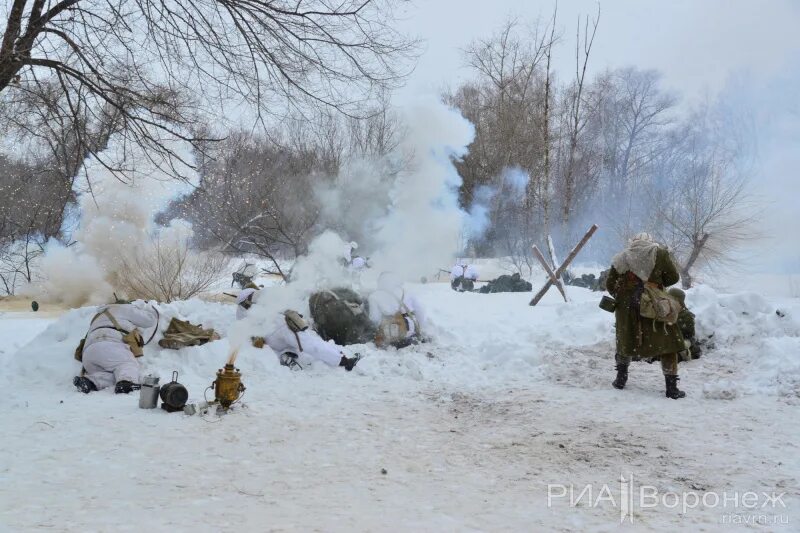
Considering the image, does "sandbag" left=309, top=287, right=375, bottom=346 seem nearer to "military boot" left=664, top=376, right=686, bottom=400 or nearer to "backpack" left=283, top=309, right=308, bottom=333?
"backpack" left=283, top=309, right=308, bottom=333

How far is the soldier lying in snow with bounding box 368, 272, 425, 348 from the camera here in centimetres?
892

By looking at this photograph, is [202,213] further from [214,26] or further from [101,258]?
[214,26]

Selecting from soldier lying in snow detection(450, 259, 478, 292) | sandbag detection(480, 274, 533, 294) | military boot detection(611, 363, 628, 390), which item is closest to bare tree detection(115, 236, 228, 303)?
soldier lying in snow detection(450, 259, 478, 292)

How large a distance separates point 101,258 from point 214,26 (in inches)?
557

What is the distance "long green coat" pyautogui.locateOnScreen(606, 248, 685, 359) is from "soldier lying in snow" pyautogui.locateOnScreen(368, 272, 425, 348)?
3.53m

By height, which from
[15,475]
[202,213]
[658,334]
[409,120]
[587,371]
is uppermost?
[409,120]

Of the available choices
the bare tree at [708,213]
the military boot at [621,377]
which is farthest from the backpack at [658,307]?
the bare tree at [708,213]

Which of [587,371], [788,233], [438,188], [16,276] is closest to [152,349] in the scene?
[587,371]

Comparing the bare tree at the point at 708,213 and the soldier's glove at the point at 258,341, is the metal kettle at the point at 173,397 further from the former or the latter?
the bare tree at the point at 708,213

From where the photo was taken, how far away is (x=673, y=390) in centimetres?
612

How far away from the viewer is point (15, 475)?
12.2ft

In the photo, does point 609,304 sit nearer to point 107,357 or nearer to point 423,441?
point 423,441

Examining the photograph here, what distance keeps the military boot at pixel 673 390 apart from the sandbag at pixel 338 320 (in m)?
4.46

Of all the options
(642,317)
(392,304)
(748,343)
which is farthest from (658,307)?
(392,304)
